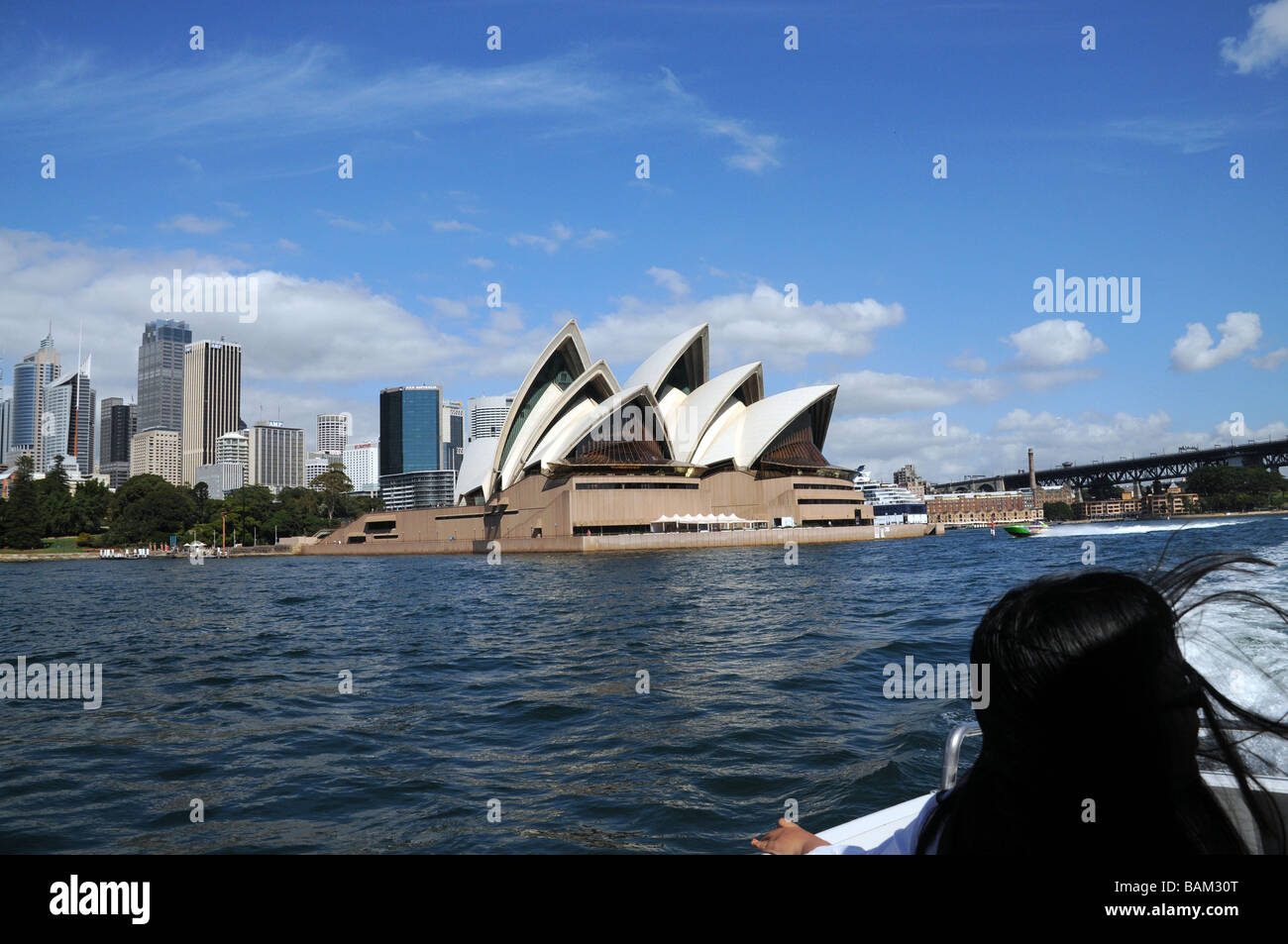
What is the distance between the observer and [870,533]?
61344 mm

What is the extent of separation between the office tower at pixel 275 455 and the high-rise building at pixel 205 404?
13.0ft

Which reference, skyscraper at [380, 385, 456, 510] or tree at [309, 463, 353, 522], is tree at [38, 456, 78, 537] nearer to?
tree at [309, 463, 353, 522]

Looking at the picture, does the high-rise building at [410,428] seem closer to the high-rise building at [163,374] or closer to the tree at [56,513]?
the high-rise building at [163,374]

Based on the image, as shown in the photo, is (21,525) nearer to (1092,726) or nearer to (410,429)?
(1092,726)

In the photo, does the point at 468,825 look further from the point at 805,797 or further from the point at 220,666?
the point at 220,666

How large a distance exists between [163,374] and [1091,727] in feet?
673

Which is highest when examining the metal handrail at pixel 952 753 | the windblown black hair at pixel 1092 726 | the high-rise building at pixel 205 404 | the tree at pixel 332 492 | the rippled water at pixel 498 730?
the high-rise building at pixel 205 404

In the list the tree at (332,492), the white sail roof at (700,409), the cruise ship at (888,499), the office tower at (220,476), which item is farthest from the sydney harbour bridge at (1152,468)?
the office tower at (220,476)

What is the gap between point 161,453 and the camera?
17262cm

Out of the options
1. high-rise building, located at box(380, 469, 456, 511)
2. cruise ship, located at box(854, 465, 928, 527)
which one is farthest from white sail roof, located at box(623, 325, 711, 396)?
high-rise building, located at box(380, 469, 456, 511)

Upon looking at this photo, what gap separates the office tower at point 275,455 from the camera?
18025 centimetres

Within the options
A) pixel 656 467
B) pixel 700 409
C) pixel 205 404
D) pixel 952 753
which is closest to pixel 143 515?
pixel 656 467

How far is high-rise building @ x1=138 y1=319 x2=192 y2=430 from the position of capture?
175750mm

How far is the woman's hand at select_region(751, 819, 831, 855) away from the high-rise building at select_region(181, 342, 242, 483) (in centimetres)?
18371
